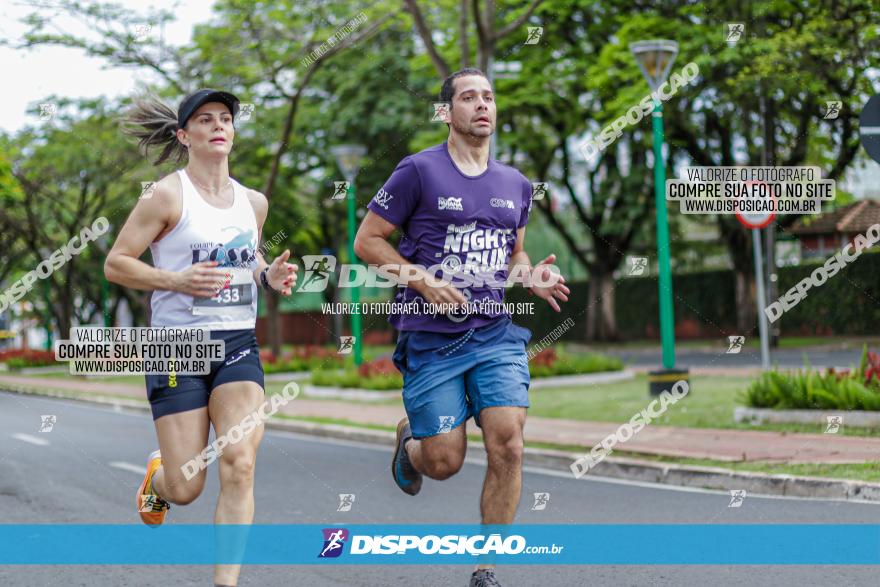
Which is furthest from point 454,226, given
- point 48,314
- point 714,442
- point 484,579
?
point 48,314

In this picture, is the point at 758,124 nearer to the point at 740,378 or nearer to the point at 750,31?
the point at 750,31

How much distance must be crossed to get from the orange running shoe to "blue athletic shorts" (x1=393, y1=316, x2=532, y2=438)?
120cm

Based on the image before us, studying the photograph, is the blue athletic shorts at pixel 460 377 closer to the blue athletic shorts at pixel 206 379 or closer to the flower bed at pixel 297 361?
the blue athletic shorts at pixel 206 379

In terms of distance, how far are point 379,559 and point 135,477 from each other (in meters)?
4.33

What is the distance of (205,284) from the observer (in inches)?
170

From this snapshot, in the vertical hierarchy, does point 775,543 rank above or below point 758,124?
below

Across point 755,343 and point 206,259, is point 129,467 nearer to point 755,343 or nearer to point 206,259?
point 206,259

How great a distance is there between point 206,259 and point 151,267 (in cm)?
22

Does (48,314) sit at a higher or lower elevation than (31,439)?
higher

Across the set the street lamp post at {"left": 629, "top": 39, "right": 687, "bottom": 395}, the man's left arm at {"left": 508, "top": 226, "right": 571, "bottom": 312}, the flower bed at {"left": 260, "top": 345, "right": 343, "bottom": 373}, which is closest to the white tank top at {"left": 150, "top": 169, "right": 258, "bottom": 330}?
the man's left arm at {"left": 508, "top": 226, "right": 571, "bottom": 312}

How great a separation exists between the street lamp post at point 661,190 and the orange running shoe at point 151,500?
9.81 meters

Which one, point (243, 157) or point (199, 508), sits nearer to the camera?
point (199, 508)

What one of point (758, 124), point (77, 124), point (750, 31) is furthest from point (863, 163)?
point (77, 124)

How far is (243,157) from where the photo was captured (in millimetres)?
30141
